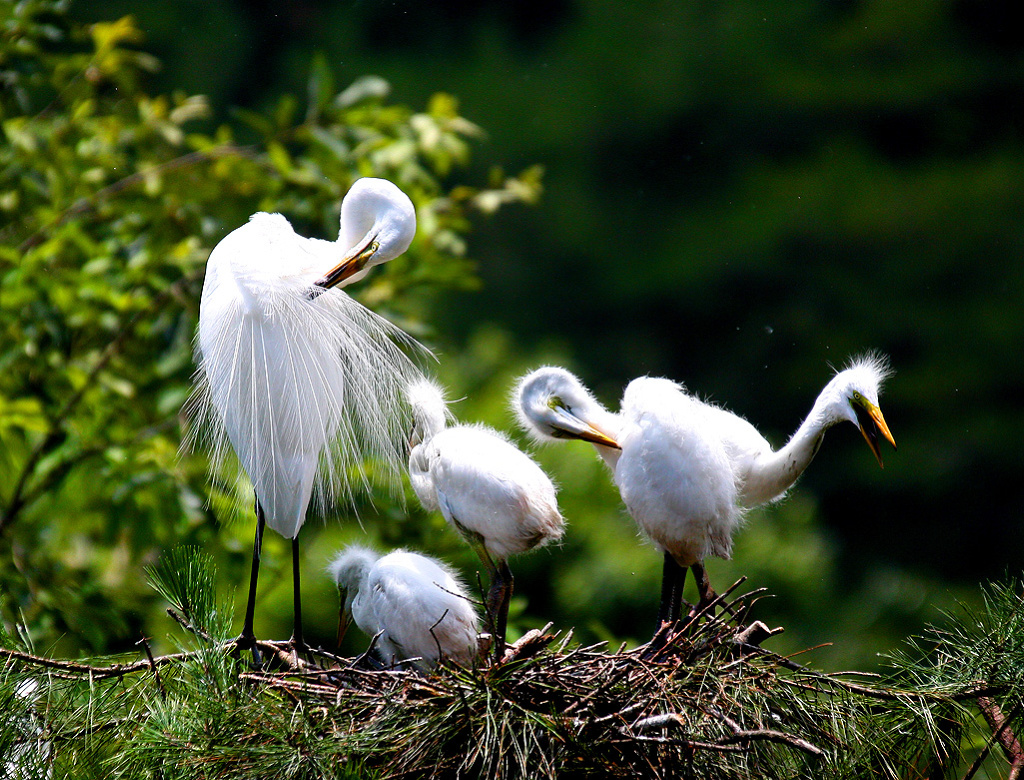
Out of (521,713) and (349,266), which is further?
(349,266)

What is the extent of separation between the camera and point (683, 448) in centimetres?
167

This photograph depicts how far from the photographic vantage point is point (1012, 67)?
6.88 m

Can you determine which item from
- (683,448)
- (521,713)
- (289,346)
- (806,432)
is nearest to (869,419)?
(806,432)

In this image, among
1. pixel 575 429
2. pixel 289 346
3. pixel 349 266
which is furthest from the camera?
pixel 575 429

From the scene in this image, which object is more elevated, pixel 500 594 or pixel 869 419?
pixel 869 419

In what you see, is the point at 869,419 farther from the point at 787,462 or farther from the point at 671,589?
the point at 671,589

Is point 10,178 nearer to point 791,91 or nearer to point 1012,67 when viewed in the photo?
point 791,91

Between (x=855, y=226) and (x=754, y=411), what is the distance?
4.65 feet

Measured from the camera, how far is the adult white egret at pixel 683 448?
1672 millimetres

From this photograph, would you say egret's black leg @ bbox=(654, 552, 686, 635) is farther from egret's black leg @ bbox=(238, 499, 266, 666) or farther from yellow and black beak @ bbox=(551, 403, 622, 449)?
egret's black leg @ bbox=(238, 499, 266, 666)

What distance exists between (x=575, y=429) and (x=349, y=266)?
47 cm

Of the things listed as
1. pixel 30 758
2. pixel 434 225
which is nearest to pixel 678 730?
pixel 30 758

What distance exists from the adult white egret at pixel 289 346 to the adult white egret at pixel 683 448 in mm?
330

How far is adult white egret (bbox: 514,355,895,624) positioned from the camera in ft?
5.49
